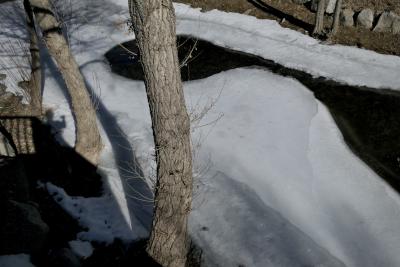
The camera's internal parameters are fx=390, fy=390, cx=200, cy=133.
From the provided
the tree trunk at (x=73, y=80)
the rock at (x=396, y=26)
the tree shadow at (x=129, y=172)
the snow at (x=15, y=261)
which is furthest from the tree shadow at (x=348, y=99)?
the snow at (x=15, y=261)

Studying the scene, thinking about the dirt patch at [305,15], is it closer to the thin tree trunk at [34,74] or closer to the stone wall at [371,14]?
the stone wall at [371,14]

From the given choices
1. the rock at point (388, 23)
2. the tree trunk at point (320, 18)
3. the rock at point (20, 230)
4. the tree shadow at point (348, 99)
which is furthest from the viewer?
the rock at point (388, 23)

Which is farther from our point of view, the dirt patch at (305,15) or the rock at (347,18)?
the rock at (347,18)

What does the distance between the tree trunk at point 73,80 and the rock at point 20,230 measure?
7.34 feet

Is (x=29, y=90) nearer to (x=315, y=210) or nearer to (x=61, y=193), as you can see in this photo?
(x=61, y=193)

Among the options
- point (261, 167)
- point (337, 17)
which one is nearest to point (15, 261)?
point (261, 167)

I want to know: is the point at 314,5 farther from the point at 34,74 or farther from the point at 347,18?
the point at 34,74

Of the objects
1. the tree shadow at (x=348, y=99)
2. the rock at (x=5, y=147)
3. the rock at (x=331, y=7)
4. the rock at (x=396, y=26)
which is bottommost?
the rock at (x=5, y=147)

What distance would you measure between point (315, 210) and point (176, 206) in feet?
10.4

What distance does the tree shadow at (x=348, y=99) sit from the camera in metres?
8.06

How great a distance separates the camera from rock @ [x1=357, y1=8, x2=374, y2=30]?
12.2 metres

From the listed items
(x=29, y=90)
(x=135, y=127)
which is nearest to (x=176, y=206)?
(x=135, y=127)

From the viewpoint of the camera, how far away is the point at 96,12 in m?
15.4

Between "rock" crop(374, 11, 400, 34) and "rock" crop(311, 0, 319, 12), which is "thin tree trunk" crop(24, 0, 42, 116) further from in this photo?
"rock" crop(374, 11, 400, 34)
